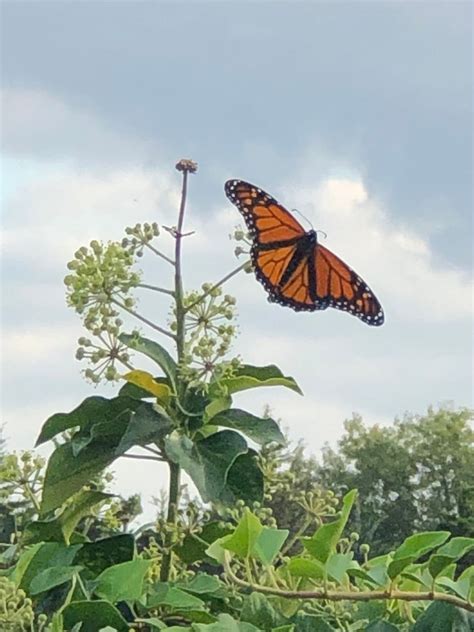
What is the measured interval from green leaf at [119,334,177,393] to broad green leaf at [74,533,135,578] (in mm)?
193

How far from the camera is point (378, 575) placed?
1237 mm

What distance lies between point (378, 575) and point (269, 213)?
4.26ft

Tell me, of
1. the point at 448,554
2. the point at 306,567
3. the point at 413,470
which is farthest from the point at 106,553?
the point at 413,470

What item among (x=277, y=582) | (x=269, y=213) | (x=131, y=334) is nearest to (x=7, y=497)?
(x=131, y=334)

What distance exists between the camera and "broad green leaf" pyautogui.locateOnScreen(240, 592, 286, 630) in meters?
1.19

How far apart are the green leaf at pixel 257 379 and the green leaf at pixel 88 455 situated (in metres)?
0.12

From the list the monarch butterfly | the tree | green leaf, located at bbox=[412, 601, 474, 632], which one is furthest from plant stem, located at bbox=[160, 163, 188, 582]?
the tree

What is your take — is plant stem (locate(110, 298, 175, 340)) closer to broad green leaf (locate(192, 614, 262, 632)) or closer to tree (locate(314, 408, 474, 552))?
broad green leaf (locate(192, 614, 262, 632))

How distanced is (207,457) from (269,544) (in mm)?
233

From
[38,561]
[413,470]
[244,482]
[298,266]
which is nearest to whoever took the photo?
[38,561]

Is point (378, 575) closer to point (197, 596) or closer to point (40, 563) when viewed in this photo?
point (197, 596)

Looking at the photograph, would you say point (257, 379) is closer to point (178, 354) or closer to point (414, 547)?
point (178, 354)

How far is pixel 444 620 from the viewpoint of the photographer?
117 centimetres

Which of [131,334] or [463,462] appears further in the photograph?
[463,462]
